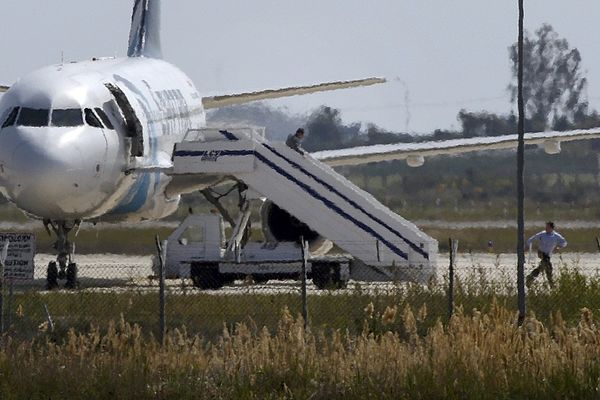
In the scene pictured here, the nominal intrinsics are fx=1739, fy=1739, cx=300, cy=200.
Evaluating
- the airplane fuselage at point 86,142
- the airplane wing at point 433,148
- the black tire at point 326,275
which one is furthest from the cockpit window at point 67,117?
the airplane wing at point 433,148

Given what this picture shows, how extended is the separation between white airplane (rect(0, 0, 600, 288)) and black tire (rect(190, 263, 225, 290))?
1.94m

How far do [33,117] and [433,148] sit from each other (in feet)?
38.4

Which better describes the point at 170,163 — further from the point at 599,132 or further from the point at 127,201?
the point at 599,132

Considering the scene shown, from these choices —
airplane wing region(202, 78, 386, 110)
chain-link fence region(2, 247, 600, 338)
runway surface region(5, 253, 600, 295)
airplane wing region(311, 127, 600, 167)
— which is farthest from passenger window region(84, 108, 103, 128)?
airplane wing region(311, 127, 600, 167)

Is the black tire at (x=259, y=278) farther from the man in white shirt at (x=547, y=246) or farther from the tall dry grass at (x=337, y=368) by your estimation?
the tall dry grass at (x=337, y=368)

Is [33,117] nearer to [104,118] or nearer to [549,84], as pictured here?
[104,118]

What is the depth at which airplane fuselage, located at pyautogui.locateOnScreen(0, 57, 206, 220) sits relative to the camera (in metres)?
29.2

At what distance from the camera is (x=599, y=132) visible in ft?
125

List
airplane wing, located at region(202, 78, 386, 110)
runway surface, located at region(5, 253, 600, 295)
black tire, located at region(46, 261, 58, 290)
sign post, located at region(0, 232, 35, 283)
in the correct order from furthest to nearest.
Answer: airplane wing, located at region(202, 78, 386, 110)
black tire, located at region(46, 261, 58, 290)
runway surface, located at region(5, 253, 600, 295)
sign post, located at region(0, 232, 35, 283)

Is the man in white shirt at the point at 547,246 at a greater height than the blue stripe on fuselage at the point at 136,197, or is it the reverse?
the blue stripe on fuselage at the point at 136,197

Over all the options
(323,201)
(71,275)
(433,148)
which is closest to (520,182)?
(323,201)

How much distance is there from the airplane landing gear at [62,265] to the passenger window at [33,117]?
2.36 metres

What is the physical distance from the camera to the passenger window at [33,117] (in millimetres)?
29938

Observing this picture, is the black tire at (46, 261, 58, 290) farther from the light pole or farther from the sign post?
the light pole
